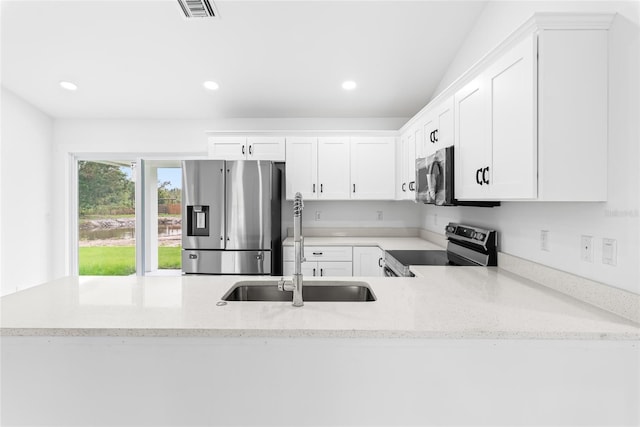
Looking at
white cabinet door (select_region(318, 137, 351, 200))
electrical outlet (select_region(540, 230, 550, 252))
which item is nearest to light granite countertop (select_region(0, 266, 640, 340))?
electrical outlet (select_region(540, 230, 550, 252))

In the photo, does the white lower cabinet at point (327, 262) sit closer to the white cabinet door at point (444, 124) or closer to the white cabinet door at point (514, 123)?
the white cabinet door at point (444, 124)

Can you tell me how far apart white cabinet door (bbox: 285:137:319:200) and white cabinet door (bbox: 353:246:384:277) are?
833 mm

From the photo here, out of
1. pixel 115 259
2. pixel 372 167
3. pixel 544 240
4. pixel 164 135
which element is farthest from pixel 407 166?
pixel 115 259

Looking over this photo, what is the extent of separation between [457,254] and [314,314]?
1736 mm

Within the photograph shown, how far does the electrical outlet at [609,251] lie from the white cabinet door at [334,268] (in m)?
2.26

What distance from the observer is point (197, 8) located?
2.21m

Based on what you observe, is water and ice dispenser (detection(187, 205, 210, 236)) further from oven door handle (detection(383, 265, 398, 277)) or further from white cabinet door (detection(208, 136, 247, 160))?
oven door handle (detection(383, 265, 398, 277))

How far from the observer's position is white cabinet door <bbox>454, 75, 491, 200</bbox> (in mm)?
1727

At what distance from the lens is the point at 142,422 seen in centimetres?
121

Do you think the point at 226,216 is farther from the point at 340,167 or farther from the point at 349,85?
the point at 349,85

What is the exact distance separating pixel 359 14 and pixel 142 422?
296 cm

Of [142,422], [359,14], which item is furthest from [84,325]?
[359,14]

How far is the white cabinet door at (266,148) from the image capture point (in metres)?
3.69

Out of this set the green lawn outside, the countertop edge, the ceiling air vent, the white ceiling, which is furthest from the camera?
the green lawn outside
